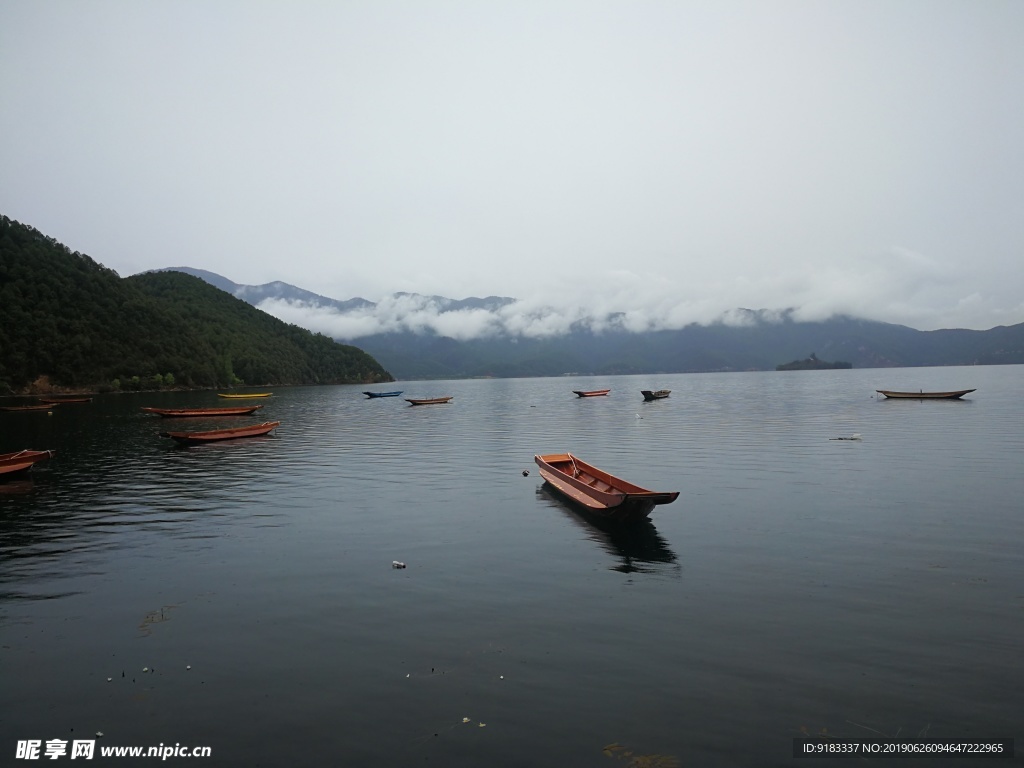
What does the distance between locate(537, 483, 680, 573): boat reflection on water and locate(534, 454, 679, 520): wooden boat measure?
55cm

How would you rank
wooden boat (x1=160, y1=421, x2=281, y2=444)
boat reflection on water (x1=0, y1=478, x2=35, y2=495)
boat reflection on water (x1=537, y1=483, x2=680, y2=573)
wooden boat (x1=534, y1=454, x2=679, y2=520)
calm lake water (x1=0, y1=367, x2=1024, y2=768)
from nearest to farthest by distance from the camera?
calm lake water (x1=0, y1=367, x2=1024, y2=768)
boat reflection on water (x1=537, y1=483, x2=680, y2=573)
wooden boat (x1=534, y1=454, x2=679, y2=520)
boat reflection on water (x1=0, y1=478, x2=35, y2=495)
wooden boat (x1=160, y1=421, x2=281, y2=444)

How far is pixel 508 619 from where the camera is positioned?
1708cm

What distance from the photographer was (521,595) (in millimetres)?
18984

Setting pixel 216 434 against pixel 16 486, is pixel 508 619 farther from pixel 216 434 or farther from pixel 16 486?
pixel 216 434

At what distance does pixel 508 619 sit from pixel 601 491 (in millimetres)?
12509

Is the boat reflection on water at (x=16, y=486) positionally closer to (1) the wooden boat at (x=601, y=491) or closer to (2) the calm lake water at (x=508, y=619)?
(2) the calm lake water at (x=508, y=619)

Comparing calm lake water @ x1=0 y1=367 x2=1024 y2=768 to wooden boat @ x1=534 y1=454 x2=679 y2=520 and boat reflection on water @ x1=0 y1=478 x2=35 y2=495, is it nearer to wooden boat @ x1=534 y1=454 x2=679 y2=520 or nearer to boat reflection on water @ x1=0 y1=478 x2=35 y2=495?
boat reflection on water @ x1=0 y1=478 x2=35 y2=495

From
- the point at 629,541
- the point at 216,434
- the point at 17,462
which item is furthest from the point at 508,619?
the point at 216,434

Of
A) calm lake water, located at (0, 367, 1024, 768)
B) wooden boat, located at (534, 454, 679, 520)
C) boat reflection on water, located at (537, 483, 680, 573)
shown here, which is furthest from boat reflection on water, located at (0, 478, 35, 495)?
boat reflection on water, located at (537, 483, 680, 573)

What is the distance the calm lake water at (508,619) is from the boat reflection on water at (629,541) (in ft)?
0.62

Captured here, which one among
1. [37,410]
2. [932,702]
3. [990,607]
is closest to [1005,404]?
[990,607]

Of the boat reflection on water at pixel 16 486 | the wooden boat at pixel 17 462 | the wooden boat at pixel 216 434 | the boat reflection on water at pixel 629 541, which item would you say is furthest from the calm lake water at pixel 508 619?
the wooden boat at pixel 216 434

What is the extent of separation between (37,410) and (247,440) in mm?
77882

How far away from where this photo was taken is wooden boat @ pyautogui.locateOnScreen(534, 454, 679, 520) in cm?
2628
